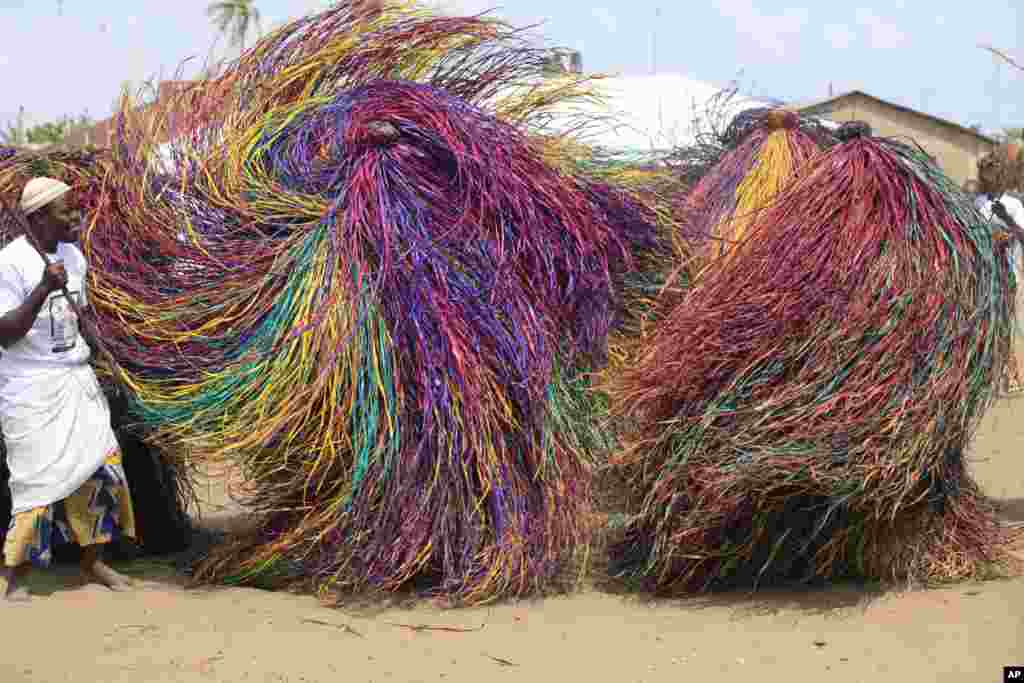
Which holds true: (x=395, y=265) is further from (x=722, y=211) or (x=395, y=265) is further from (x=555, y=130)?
(x=722, y=211)

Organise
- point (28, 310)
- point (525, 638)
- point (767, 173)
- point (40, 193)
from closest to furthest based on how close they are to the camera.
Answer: point (525, 638), point (28, 310), point (40, 193), point (767, 173)

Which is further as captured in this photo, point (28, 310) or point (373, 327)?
point (373, 327)

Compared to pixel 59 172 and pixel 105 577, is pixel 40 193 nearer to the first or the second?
pixel 59 172

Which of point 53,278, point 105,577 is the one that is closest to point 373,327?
point 53,278

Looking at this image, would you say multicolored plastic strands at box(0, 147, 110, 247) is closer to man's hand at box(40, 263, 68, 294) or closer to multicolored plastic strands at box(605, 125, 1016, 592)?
man's hand at box(40, 263, 68, 294)

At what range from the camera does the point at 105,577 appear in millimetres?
4777

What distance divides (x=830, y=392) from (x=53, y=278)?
112 inches

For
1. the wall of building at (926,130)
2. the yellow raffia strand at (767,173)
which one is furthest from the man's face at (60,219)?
the wall of building at (926,130)

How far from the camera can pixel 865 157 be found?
4.63 m

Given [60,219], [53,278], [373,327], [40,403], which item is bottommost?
[40,403]

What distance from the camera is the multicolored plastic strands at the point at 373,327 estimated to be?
4508mm

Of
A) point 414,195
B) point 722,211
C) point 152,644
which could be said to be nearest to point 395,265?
point 414,195

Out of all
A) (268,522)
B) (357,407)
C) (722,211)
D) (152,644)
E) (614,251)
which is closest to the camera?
(152,644)

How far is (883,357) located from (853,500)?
51 cm
